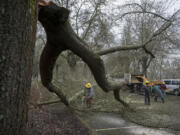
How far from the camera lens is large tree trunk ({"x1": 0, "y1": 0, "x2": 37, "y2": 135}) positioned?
115cm

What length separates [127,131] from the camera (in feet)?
A: 15.0

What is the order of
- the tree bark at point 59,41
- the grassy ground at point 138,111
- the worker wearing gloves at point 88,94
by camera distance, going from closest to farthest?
the tree bark at point 59,41 < the grassy ground at point 138,111 < the worker wearing gloves at point 88,94

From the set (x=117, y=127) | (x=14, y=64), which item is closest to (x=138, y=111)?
(x=117, y=127)

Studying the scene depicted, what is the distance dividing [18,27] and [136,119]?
5759 mm

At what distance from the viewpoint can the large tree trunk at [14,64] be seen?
115cm

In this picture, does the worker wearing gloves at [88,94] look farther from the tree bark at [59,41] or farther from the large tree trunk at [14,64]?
the large tree trunk at [14,64]

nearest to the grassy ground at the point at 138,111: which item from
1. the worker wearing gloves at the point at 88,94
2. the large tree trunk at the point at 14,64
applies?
the worker wearing gloves at the point at 88,94

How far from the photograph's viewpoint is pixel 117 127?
4.90 meters

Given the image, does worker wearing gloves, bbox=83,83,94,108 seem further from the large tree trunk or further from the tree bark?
the large tree trunk

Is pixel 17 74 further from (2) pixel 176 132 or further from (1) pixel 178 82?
(1) pixel 178 82

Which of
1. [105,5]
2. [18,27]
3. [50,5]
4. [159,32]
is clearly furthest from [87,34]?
[18,27]

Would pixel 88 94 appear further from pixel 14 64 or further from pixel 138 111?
pixel 14 64

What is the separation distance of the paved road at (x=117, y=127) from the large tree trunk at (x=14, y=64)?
3.65 m

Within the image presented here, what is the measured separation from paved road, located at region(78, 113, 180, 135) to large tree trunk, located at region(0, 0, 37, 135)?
3649 millimetres
